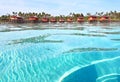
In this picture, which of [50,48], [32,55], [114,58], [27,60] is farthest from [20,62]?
[114,58]

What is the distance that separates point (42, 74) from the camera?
18.7 ft

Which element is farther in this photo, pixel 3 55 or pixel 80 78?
pixel 3 55

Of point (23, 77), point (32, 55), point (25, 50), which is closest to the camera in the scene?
point (23, 77)

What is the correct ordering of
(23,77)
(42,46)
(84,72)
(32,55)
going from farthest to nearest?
(42,46)
(32,55)
(84,72)
(23,77)

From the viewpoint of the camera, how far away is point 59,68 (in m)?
6.04

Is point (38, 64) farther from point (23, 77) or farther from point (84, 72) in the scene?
point (84, 72)

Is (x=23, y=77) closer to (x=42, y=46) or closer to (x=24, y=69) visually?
(x=24, y=69)

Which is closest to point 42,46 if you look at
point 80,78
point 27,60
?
point 27,60

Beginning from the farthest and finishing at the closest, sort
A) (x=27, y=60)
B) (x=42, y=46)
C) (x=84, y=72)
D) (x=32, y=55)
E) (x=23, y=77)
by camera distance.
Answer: (x=42, y=46) < (x=32, y=55) < (x=27, y=60) < (x=84, y=72) < (x=23, y=77)

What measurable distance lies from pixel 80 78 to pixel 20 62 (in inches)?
73.6

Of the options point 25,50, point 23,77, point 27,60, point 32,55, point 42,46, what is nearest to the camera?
point 23,77

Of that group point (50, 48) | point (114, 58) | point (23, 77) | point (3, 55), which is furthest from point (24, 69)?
point (114, 58)

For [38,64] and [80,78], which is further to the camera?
[38,64]

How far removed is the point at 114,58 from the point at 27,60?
8.97ft
